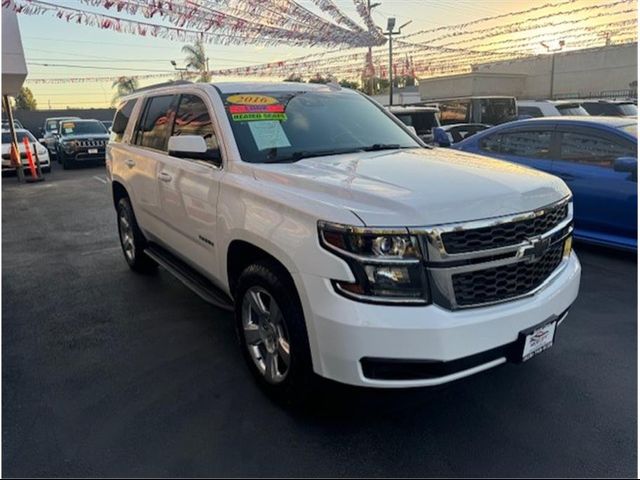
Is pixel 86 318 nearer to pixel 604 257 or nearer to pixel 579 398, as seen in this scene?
pixel 579 398

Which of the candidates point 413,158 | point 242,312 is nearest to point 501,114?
point 413,158

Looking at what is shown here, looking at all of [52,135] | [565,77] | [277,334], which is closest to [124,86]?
[52,135]

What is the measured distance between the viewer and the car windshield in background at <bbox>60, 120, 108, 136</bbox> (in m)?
18.2

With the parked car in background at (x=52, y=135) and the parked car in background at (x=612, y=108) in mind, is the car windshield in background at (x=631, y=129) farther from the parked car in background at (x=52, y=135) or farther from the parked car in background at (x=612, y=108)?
the parked car in background at (x=52, y=135)

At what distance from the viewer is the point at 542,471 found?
7.74 ft

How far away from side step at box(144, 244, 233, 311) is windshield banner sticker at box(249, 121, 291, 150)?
109cm

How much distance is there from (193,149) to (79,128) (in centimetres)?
1765

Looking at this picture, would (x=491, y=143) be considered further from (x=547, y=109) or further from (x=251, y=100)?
(x=547, y=109)

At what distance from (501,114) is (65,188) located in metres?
11.8

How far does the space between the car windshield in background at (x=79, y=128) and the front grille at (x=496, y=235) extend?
18602 millimetres

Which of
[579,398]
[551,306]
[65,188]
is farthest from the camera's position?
[65,188]

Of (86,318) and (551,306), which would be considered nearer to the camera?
(551,306)

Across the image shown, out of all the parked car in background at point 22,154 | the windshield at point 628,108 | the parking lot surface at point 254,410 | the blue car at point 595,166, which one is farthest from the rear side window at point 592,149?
the parked car in background at point 22,154

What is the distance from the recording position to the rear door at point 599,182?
5258 mm
